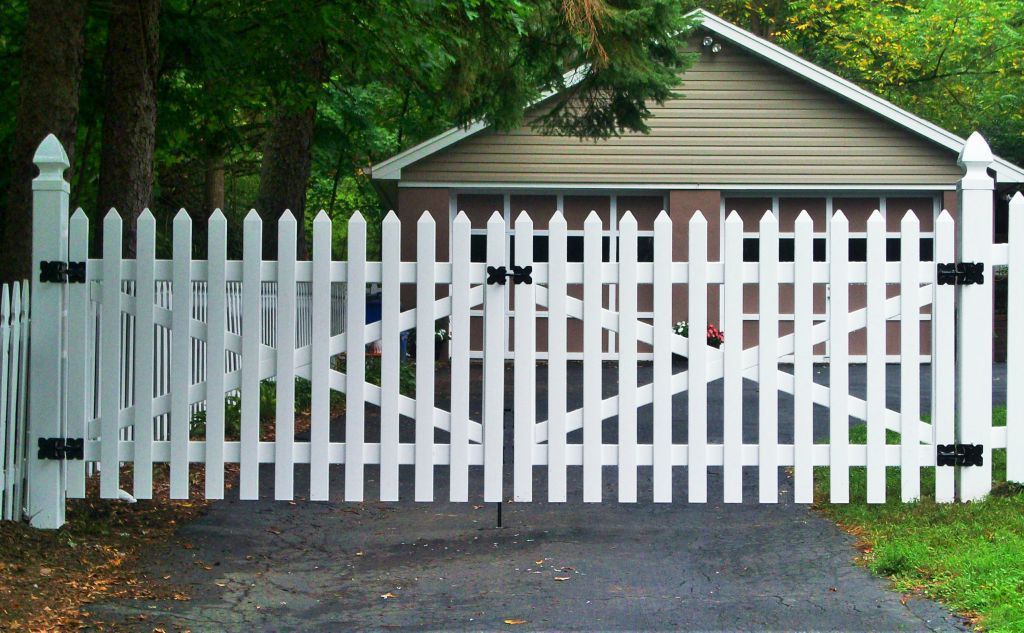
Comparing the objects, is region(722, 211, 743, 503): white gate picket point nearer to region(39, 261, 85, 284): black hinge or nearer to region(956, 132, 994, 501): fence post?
region(956, 132, 994, 501): fence post

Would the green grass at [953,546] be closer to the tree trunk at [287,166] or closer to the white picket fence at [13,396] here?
the white picket fence at [13,396]

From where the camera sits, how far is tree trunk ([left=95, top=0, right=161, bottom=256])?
8234mm

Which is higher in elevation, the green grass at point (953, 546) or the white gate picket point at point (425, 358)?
the white gate picket point at point (425, 358)

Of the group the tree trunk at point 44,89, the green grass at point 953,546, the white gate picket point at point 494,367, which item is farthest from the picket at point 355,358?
the green grass at point 953,546

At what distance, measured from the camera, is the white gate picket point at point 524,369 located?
19.7 feet

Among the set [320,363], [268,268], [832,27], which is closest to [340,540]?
[320,363]

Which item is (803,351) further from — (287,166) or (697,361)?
(287,166)

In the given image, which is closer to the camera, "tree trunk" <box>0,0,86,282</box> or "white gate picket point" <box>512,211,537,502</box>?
"white gate picket point" <box>512,211,537,502</box>

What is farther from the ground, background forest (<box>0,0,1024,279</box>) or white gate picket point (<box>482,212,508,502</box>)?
background forest (<box>0,0,1024,279</box>)

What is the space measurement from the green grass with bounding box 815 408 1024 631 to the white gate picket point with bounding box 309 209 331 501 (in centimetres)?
285

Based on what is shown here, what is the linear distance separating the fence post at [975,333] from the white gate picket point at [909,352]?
0.88 feet

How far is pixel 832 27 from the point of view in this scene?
29.2 meters

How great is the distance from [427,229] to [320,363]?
0.91 m

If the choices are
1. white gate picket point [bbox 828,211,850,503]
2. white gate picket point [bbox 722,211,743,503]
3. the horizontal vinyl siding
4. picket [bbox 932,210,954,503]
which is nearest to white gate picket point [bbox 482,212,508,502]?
white gate picket point [bbox 722,211,743,503]
